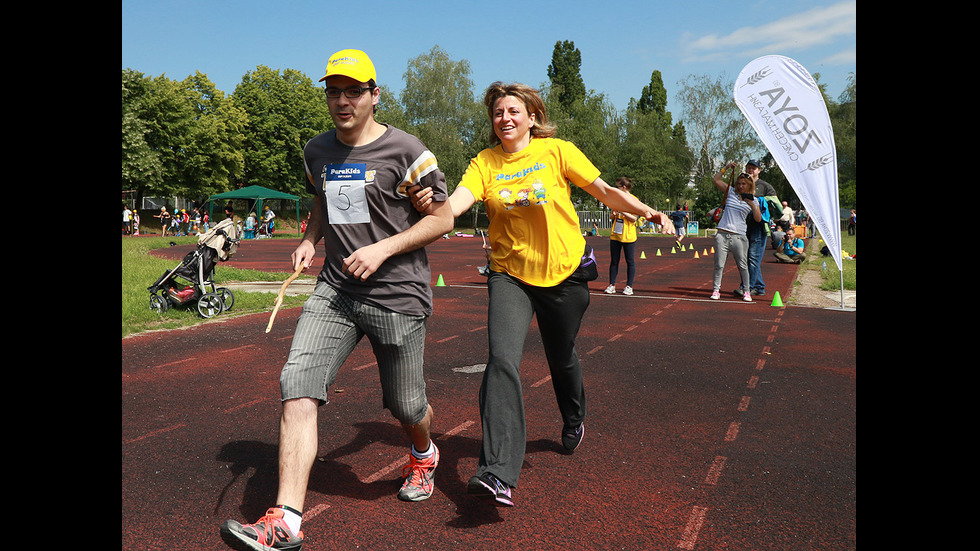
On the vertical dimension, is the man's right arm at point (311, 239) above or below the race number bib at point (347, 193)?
below

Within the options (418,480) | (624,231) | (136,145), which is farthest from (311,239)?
(136,145)

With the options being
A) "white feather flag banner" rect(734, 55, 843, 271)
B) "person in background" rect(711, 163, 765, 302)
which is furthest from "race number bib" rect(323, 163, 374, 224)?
"person in background" rect(711, 163, 765, 302)

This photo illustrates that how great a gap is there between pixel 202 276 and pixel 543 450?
7012 mm

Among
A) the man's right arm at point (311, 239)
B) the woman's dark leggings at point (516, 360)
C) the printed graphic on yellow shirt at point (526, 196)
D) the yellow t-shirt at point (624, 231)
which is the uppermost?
the yellow t-shirt at point (624, 231)

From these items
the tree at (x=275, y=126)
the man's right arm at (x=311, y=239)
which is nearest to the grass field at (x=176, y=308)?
the man's right arm at (x=311, y=239)

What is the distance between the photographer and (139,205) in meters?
55.2

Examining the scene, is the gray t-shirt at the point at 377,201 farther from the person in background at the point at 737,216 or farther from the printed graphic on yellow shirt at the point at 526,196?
the person in background at the point at 737,216

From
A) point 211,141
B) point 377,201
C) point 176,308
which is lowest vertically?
point 176,308

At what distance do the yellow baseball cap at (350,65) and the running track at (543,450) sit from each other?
1993 millimetres

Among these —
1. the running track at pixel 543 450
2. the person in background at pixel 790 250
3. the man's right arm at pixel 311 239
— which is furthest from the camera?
the person in background at pixel 790 250

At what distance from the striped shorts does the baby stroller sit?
6966 mm

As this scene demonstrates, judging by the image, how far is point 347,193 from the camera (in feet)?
11.1

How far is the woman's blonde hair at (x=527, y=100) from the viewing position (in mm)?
4016

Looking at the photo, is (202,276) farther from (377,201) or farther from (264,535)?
(264,535)
